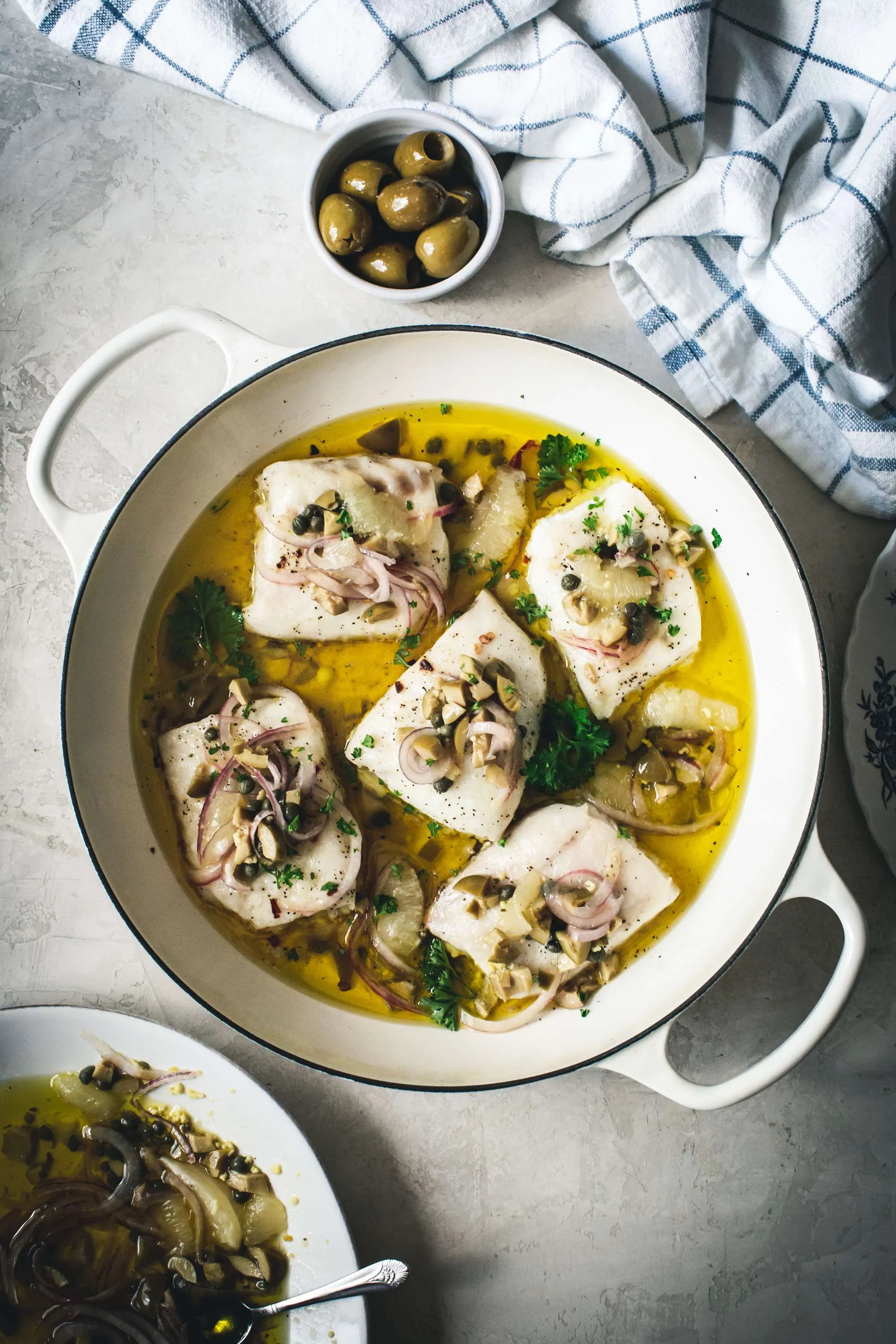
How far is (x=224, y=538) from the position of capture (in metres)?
3.44

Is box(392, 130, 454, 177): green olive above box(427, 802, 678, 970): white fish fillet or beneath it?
above

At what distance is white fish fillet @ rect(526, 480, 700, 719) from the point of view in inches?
130

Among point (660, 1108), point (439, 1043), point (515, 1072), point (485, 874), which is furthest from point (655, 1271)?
point (485, 874)

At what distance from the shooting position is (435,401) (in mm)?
3441

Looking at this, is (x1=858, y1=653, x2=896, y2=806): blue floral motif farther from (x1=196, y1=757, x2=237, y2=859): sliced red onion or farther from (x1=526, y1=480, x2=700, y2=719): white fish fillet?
(x1=196, y1=757, x2=237, y2=859): sliced red onion

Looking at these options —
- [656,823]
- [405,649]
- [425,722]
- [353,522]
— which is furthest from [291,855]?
[656,823]

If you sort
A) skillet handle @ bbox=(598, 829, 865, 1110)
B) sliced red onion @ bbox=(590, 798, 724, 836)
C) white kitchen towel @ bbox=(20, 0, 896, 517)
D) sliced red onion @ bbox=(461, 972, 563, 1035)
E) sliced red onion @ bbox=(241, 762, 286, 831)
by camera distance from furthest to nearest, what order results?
sliced red onion @ bbox=(590, 798, 724, 836), sliced red onion @ bbox=(461, 972, 563, 1035), sliced red onion @ bbox=(241, 762, 286, 831), white kitchen towel @ bbox=(20, 0, 896, 517), skillet handle @ bbox=(598, 829, 865, 1110)

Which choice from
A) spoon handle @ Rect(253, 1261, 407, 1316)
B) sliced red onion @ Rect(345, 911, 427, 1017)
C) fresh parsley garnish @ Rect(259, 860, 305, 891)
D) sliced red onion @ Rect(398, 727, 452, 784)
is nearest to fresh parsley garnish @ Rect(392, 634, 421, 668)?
sliced red onion @ Rect(398, 727, 452, 784)

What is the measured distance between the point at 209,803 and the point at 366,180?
2394 mm

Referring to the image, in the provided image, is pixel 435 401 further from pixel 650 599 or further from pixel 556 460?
pixel 650 599

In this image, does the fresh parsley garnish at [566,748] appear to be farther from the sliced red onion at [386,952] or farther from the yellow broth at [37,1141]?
the yellow broth at [37,1141]

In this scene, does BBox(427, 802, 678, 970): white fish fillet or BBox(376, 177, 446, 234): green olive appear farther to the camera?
BBox(427, 802, 678, 970): white fish fillet

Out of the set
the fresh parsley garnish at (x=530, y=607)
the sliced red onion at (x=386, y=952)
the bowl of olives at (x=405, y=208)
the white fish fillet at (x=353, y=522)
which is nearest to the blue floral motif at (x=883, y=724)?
the fresh parsley garnish at (x=530, y=607)

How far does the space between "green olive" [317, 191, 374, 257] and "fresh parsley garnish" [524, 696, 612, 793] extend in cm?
187
